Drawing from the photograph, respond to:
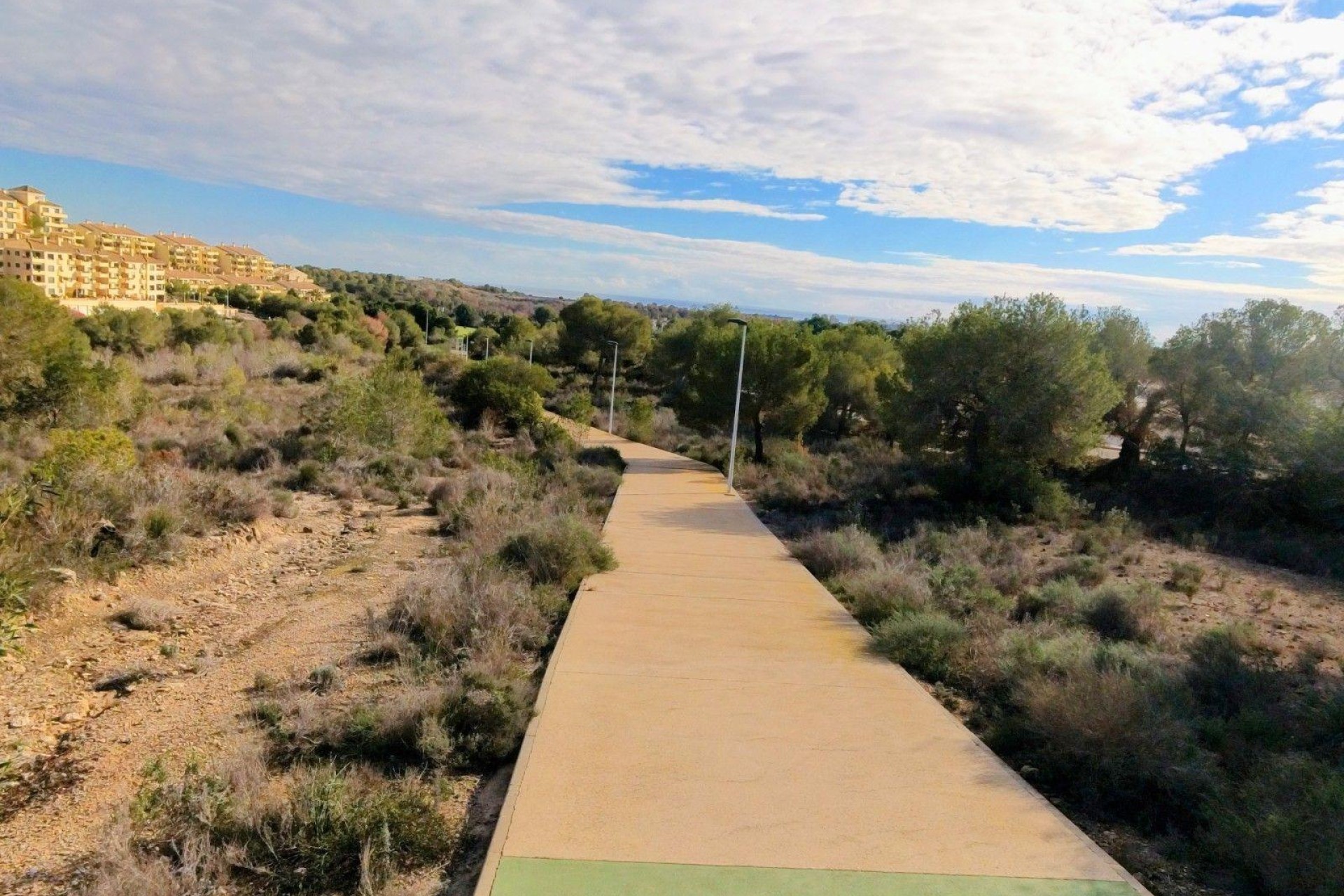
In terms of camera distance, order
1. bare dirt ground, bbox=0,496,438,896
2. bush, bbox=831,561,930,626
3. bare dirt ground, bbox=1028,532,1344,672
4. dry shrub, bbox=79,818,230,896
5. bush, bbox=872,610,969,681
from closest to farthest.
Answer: dry shrub, bbox=79,818,230,896, bare dirt ground, bbox=0,496,438,896, bush, bbox=872,610,969,681, bush, bbox=831,561,930,626, bare dirt ground, bbox=1028,532,1344,672

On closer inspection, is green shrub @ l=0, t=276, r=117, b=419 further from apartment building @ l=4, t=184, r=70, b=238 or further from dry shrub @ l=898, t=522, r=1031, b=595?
apartment building @ l=4, t=184, r=70, b=238

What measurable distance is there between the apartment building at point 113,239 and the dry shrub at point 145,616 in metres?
97.2

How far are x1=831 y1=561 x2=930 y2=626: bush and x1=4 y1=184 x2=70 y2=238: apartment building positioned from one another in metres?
94.9

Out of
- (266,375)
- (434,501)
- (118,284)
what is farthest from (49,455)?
(118,284)

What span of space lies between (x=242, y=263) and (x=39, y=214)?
29.3 m

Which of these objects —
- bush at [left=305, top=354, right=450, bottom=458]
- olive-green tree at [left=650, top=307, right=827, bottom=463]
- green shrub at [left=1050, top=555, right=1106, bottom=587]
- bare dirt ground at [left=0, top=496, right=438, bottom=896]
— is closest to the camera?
bare dirt ground at [left=0, top=496, right=438, bottom=896]

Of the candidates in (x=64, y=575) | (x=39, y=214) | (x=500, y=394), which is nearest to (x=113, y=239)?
(x=39, y=214)

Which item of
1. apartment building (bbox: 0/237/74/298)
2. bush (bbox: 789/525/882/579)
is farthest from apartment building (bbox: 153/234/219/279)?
bush (bbox: 789/525/882/579)

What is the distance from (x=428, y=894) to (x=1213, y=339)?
2721 centimetres

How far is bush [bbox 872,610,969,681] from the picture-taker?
27.1 ft

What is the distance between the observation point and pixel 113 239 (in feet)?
312

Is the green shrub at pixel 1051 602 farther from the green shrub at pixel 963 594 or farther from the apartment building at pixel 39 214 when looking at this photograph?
the apartment building at pixel 39 214

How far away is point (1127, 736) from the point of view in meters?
6.00

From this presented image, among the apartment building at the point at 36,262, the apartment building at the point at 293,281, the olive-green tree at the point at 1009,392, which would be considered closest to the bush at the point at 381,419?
the olive-green tree at the point at 1009,392
